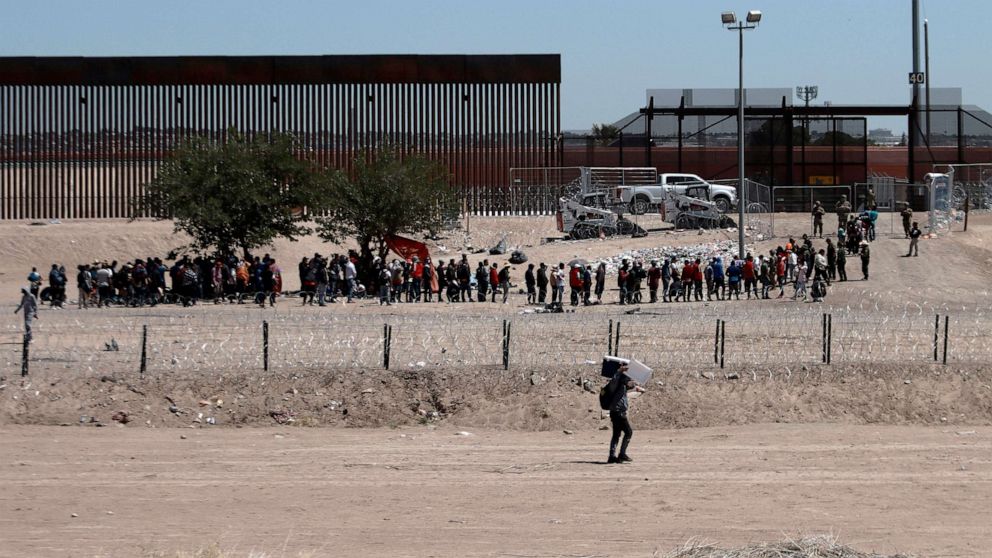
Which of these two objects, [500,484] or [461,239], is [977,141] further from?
[500,484]

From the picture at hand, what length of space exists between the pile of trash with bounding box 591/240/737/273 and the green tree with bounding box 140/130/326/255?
966cm

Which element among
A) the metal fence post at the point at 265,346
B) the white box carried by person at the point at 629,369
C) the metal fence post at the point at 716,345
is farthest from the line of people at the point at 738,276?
the white box carried by person at the point at 629,369

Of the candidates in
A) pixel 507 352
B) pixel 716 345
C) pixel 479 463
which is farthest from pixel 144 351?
pixel 716 345

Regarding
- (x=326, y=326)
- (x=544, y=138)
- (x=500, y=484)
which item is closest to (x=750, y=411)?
(x=500, y=484)

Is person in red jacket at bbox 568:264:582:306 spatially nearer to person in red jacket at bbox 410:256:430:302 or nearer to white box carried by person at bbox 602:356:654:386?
person in red jacket at bbox 410:256:430:302

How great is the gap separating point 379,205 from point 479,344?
62.8ft

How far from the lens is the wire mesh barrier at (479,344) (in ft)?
65.3

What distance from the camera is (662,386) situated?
19.3 meters

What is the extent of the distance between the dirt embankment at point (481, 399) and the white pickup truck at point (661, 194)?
2586 centimetres

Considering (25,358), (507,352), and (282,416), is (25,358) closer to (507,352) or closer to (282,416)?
(282,416)

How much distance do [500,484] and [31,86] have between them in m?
48.5

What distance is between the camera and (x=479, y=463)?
16062 millimetres

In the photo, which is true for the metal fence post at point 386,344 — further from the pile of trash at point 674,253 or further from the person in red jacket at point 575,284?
the pile of trash at point 674,253

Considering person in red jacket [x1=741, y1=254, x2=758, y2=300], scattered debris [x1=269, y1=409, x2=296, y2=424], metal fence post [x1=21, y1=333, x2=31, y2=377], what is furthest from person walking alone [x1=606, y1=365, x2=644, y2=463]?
person in red jacket [x1=741, y1=254, x2=758, y2=300]
